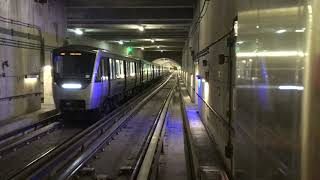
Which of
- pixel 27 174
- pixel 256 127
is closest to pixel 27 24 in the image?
pixel 27 174

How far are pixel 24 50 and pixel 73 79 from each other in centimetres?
296

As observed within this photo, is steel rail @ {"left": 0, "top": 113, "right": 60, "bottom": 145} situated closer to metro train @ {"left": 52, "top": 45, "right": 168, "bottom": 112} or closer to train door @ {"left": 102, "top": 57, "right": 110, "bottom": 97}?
metro train @ {"left": 52, "top": 45, "right": 168, "bottom": 112}

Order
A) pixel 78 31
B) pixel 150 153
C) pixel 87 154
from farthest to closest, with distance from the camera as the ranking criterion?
1. pixel 78 31
2. pixel 87 154
3. pixel 150 153

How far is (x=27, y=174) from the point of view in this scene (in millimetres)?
8359

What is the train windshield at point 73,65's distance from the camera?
16375 mm

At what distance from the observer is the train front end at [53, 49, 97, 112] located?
1619cm

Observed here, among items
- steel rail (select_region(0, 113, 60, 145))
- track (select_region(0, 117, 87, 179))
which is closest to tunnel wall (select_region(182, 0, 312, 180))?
track (select_region(0, 117, 87, 179))

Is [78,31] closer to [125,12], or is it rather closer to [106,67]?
[125,12]

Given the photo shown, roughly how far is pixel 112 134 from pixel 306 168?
1239 cm

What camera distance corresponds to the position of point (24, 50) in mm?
17703

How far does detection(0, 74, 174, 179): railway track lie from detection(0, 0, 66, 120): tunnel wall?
2.29 metres

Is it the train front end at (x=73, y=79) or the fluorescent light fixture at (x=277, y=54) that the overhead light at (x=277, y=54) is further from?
the train front end at (x=73, y=79)

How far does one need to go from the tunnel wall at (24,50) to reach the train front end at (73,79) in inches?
62.8

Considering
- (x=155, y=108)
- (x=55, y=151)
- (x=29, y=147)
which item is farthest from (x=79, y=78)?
(x=155, y=108)
